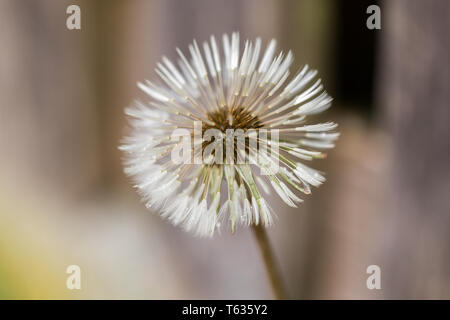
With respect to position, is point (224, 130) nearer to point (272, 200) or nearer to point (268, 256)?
point (268, 256)

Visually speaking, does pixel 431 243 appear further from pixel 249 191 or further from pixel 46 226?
pixel 46 226

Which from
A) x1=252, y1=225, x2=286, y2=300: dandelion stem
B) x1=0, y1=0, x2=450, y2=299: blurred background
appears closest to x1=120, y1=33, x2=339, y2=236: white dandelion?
x1=252, y1=225, x2=286, y2=300: dandelion stem

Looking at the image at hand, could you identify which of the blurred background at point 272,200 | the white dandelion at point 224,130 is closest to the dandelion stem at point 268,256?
the white dandelion at point 224,130

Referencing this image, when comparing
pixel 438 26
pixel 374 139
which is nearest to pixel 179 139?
pixel 438 26

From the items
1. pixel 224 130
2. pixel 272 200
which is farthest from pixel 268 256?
pixel 272 200

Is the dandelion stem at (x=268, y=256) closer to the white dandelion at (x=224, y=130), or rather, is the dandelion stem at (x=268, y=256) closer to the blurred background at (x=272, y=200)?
the white dandelion at (x=224, y=130)
